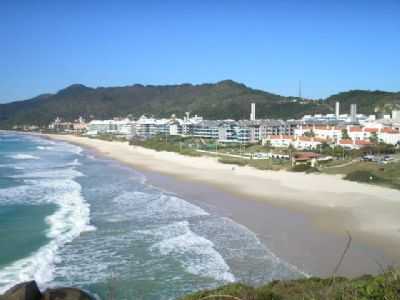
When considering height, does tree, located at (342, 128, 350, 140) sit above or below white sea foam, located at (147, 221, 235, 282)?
above

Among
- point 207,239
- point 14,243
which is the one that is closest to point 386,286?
point 207,239

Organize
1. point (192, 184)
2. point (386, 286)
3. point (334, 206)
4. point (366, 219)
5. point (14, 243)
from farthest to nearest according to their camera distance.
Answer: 1. point (192, 184)
2. point (334, 206)
3. point (366, 219)
4. point (14, 243)
5. point (386, 286)

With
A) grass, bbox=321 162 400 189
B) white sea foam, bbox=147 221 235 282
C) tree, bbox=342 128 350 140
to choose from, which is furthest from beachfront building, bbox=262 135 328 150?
white sea foam, bbox=147 221 235 282

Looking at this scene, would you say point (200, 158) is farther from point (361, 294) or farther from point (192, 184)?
point (361, 294)

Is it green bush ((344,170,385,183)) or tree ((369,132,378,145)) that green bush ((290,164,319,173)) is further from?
tree ((369,132,378,145))

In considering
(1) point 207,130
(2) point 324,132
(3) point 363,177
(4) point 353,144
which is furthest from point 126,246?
(1) point 207,130

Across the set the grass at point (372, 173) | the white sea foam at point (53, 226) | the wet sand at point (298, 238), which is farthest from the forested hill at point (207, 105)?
the white sea foam at point (53, 226)
